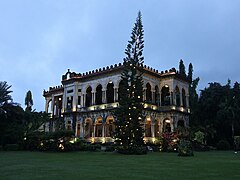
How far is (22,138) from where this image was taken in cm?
2809

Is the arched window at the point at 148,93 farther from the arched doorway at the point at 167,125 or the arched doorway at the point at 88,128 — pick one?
the arched doorway at the point at 88,128

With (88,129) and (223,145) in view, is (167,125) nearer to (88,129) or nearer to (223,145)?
(223,145)

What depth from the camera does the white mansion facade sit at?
34438mm

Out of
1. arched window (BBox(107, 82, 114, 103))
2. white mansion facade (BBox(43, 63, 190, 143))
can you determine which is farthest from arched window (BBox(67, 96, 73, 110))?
arched window (BBox(107, 82, 114, 103))

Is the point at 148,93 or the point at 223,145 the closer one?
the point at 223,145

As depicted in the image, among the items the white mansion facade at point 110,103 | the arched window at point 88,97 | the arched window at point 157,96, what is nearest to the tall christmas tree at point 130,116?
the white mansion facade at point 110,103

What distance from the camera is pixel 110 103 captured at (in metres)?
34.6

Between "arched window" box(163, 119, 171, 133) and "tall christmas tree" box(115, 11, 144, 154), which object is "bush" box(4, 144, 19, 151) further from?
"arched window" box(163, 119, 171, 133)

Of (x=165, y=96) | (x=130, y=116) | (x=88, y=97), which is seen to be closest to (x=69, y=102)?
(x=88, y=97)

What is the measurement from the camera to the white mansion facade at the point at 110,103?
113 feet

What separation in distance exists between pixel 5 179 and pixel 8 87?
2528 cm

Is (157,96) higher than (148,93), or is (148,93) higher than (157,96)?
(148,93)

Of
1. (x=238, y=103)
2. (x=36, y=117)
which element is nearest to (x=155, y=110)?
(x=238, y=103)

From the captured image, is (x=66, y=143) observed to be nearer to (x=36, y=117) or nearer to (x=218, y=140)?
(x=36, y=117)
